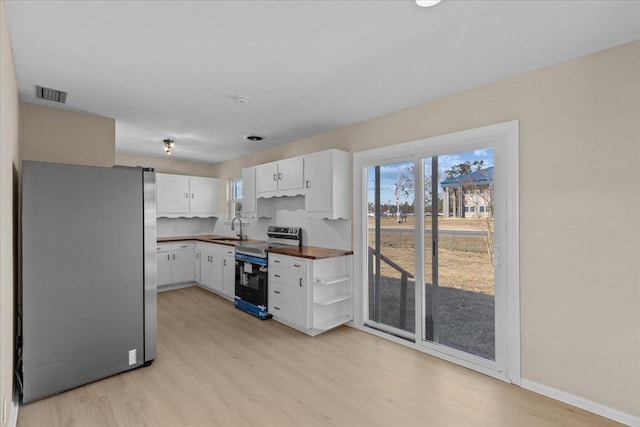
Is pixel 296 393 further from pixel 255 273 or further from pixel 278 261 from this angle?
pixel 255 273

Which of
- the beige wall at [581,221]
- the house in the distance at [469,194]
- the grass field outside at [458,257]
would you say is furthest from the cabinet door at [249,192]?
the beige wall at [581,221]

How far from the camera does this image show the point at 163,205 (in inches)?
226

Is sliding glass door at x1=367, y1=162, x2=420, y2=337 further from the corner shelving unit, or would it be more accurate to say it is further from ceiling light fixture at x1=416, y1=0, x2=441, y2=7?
ceiling light fixture at x1=416, y1=0, x2=441, y2=7

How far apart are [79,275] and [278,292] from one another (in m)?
2.09

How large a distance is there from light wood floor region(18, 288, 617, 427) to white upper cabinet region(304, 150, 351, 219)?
1.52 meters

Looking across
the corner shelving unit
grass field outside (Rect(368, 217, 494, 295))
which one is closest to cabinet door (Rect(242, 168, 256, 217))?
the corner shelving unit

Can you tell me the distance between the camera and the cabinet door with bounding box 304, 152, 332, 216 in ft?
12.2

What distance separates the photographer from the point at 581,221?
2215 millimetres

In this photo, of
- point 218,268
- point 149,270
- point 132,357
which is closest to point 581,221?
point 149,270

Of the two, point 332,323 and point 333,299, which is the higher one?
point 333,299

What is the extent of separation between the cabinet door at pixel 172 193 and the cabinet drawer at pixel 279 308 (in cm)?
311

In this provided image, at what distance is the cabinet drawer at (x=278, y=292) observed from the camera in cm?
382

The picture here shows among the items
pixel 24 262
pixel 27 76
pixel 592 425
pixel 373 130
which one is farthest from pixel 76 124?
pixel 592 425

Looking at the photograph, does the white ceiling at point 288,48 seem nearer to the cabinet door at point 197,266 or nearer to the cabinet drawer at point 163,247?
the cabinet drawer at point 163,247
